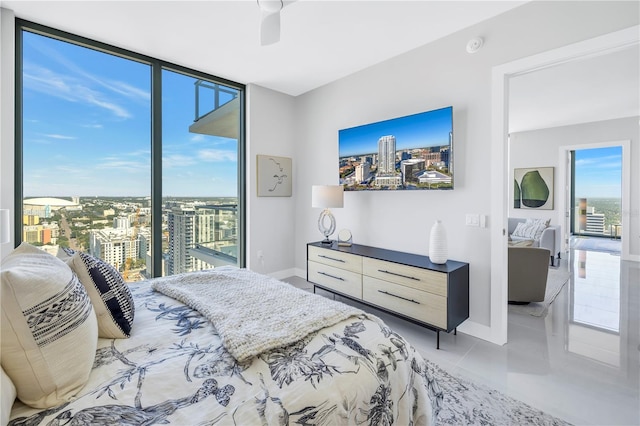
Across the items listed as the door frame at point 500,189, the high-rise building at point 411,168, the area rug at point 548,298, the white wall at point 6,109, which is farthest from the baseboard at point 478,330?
the white wall at point 6,109

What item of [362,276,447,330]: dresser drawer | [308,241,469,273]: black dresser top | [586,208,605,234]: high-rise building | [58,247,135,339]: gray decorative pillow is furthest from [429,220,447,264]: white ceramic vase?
[586,208,605,234]: high-rise building

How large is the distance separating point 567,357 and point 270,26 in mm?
3273

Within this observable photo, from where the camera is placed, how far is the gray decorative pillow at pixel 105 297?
1.22 metres

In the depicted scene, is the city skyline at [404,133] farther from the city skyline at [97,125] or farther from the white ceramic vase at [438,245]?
the city skyline at [97,125]

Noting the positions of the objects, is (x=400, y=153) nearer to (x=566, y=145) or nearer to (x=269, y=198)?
(x=269, y=198)

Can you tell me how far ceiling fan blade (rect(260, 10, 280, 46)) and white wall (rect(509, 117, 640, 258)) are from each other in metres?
7.03

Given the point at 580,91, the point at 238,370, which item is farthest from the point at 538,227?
the point at 238,370

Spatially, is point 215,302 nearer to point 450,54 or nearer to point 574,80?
point 450,54

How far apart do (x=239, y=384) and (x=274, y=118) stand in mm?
3880

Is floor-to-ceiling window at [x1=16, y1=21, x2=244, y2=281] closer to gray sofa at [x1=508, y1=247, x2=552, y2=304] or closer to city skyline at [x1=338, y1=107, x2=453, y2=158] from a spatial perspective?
city skyline at [x1=338, y1=107, x2=453, y2=158]

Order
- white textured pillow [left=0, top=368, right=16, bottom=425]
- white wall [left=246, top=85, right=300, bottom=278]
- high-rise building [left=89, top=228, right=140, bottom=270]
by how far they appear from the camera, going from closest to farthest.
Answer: white textured pillow [left=0, top=368, right=16, bottom=425]
high-rise building [left=89, top=228, right=140, bottom=270]
white wall [left=246, top=85, right=300, bottom=278]

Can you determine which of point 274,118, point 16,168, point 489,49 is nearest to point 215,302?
point 16,168

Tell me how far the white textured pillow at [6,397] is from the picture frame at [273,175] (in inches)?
133

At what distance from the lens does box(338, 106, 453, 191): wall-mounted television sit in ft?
8.98
